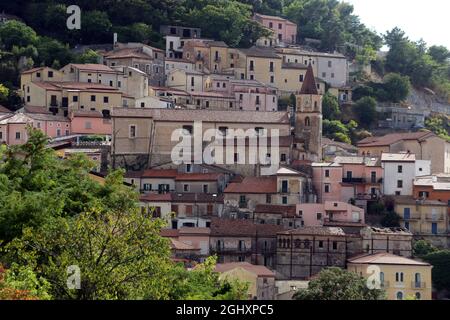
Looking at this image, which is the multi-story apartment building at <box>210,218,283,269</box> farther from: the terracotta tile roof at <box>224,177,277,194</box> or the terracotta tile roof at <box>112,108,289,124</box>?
the terracotta tile roof at <box>112,108,289,124</box>

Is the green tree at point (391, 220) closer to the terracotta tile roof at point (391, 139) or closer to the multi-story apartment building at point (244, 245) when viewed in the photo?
the multi-story apartment building at point (244, 245)

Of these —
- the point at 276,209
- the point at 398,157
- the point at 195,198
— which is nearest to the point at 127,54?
the point at 195,198

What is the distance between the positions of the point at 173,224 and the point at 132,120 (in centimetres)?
924

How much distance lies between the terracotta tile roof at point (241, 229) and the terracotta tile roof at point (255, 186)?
11.4 feet

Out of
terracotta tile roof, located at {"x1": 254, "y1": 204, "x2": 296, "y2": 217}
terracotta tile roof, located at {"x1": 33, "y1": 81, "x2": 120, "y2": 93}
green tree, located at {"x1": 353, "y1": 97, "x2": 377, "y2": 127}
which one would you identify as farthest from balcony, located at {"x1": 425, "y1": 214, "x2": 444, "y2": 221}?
green tree, located at {"x1": 353, "y1": 97, "x2": 377, "y2": 127}

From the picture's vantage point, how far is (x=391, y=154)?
73.8 m

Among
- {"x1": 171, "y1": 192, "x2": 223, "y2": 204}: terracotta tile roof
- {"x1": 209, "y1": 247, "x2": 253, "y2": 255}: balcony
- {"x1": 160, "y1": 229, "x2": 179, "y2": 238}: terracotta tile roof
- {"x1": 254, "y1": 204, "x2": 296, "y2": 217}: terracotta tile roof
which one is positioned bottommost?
{"x1": 209, "y1": 247, "x2": 253, "y2": 255}: balcony

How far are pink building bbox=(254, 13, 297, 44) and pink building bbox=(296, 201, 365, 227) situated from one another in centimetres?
4041

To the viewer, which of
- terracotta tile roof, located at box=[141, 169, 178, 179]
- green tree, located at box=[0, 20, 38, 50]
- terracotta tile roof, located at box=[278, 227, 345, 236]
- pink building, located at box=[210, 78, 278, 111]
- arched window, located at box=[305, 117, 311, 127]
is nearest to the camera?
terracotta tile roof, located at box=[278, 227, 345, 236]

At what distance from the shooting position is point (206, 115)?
75.5 meters

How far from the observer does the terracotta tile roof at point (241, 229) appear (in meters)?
64.0

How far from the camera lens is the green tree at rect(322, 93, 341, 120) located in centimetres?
9197

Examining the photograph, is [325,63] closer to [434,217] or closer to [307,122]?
[307,122]
